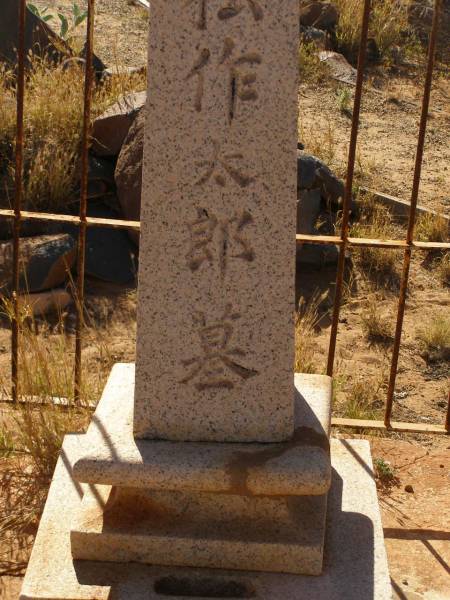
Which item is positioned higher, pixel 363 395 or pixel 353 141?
pixel 353 141

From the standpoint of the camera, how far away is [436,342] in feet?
21.2

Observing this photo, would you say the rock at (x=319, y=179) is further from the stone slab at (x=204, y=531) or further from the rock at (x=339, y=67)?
the stone slab at (x=204, y=531)

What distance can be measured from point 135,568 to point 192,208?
98 centimetres

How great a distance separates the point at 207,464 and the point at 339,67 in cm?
829

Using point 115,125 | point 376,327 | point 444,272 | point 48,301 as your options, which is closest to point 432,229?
point 444,272

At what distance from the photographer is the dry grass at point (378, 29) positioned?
36.6 ft

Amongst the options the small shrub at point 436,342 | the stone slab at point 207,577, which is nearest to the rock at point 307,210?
the small shrub at point 436,342

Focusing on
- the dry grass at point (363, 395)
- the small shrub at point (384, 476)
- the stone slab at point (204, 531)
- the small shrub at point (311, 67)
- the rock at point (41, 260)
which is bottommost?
the dry grass at point (363, 395)

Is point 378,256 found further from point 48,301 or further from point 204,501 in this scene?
point 204,501

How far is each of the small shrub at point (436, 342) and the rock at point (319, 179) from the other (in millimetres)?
1391

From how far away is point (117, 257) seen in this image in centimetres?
723

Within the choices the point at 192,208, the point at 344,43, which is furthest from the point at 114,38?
the point at 192,208

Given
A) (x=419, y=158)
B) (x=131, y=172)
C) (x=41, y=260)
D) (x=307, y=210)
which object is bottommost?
(x=41, y=260)

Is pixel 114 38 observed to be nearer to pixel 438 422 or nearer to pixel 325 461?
pixel 438 422
